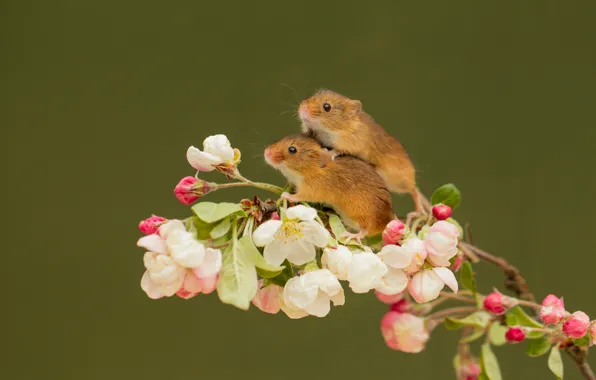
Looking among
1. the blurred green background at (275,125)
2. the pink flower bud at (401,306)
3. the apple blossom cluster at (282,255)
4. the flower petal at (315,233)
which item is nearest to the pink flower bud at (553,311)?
the apple blossom cluster at (282,255)

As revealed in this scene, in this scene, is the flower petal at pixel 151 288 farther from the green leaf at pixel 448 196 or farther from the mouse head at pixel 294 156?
the green leaf at pixel 448 196

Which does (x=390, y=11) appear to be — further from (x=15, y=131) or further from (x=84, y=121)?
(x=15, y=131)

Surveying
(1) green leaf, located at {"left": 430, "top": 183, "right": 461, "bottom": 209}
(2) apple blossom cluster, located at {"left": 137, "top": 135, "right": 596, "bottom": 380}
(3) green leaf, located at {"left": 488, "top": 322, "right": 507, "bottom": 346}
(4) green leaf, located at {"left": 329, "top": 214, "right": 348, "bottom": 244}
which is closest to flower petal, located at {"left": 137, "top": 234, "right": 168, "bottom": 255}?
(2) apple blossom cluster, located at {"left": 137, "top": 135, "right": 596, "bottom": 380}

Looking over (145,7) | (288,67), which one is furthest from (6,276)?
(288,67)

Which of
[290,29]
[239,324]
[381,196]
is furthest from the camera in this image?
[239,324]

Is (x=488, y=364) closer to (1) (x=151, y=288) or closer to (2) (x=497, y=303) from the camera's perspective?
(2) (x=497, y=303)

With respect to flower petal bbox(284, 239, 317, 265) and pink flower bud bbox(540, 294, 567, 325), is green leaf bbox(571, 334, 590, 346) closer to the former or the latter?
pink flower bud bbox(540, 294, 567, 325)
